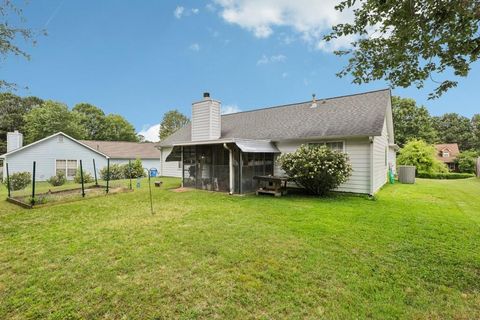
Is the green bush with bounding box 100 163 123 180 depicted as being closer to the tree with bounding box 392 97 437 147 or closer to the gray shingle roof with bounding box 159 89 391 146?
the gray shingle roof with bounding box 159 89 391 146

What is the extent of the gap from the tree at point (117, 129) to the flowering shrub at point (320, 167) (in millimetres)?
40622

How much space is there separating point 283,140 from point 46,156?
18.5 m

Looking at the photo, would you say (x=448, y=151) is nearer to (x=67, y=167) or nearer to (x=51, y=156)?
(x=67, y=167)

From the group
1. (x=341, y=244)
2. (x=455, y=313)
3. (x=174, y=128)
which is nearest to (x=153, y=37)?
(x=341, y=244)

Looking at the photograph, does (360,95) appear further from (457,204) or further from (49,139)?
(49,139)

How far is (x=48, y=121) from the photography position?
101ft

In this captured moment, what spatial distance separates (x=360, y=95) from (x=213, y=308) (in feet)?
42.1

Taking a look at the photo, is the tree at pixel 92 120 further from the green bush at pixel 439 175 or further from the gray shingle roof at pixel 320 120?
the green bush at pixel 439 175

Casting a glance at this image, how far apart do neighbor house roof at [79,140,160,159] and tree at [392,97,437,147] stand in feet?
104

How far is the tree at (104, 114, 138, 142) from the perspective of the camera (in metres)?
41.2

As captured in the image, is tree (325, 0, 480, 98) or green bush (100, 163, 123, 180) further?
green bush (100, 163, 123, 180)

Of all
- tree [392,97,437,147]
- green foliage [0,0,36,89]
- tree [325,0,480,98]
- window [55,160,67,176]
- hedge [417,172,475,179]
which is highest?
tree [392,97,437,147]

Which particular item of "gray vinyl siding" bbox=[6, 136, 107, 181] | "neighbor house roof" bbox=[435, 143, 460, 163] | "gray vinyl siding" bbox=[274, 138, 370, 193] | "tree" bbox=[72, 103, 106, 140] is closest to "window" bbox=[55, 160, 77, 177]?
"gray vinyl siding" bbox=[6, 136, 107, 181]

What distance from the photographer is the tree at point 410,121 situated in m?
31.5
